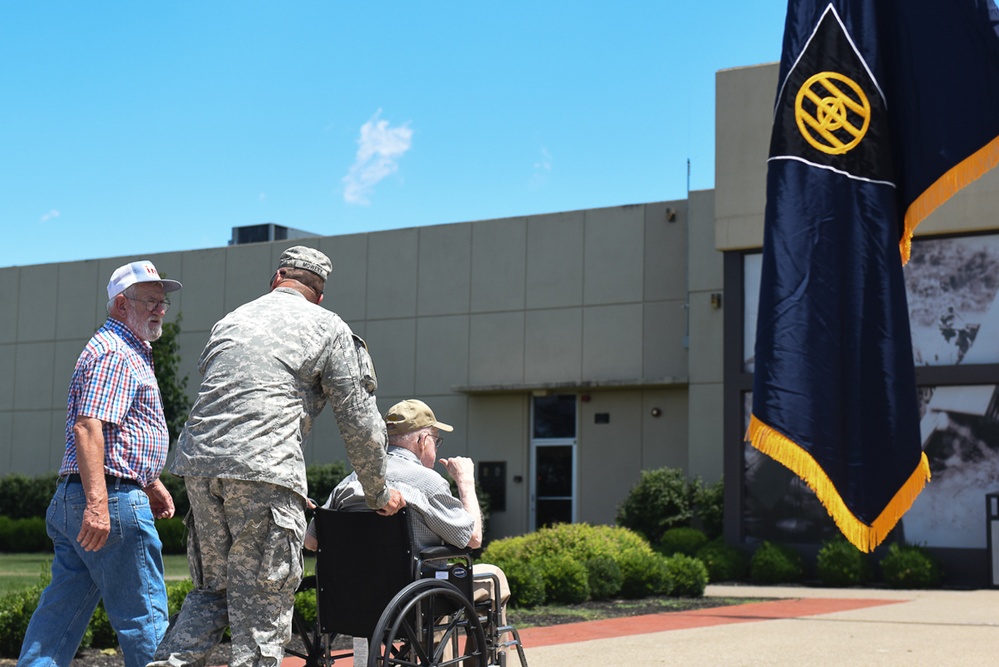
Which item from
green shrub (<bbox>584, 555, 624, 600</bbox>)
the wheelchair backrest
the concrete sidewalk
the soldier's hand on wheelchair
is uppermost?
the soldier's hand on wheelchair

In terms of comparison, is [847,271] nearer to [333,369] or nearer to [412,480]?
[412,480]

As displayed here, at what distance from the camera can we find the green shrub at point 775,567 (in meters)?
19.0

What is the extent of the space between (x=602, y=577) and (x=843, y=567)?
19.7 ft

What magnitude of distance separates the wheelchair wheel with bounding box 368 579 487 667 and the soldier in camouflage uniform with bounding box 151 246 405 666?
419 mm

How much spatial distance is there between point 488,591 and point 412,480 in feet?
2.50

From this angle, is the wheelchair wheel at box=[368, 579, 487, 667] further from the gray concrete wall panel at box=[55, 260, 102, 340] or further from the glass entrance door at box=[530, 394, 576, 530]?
the gray concrete wall panel at box=[55, 260, 102, 340]

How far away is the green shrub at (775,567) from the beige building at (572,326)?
119 centimetres

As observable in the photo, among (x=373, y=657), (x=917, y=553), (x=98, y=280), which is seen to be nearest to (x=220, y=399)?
(x=373, y=657)

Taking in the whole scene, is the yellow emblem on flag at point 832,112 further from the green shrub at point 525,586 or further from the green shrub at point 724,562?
the green shrub at point 724,562

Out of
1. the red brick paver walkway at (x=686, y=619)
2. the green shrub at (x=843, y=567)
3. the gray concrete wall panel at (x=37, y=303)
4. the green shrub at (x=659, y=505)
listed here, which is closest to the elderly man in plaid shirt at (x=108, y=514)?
the red brick paver walkway at (x=686, y=619)

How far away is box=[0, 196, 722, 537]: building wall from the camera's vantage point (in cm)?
2462

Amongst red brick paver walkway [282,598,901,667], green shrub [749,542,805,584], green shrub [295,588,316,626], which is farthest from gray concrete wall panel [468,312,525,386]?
green shrub [295,588,316,626]

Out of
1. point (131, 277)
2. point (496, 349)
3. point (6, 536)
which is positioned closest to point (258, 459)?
point (131, 277)

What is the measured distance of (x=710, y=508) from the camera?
862 inches
